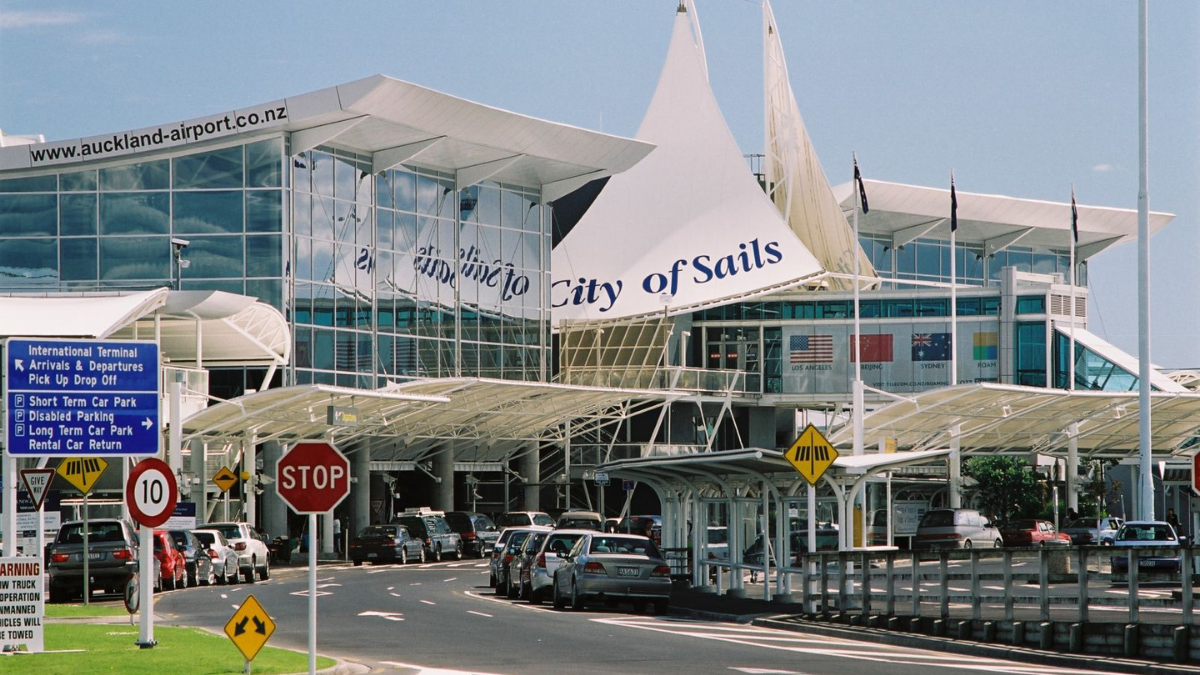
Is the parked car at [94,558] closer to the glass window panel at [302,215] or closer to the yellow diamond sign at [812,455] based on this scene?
the yellow diamond sign at [812,455]

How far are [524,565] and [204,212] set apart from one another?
29.8 meters

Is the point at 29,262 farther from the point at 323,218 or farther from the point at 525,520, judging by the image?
the point at 525,520

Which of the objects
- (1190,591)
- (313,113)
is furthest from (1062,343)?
(1190,591)

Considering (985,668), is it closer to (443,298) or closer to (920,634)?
(920,634)

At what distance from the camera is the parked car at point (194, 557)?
123 ft

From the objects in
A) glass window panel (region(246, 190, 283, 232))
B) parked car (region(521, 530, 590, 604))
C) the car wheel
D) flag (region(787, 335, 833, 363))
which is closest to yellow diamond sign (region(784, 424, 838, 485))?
the car wheel

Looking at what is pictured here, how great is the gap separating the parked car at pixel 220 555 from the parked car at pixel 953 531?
20151 mm

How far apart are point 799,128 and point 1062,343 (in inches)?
617

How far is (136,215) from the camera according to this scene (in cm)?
5791

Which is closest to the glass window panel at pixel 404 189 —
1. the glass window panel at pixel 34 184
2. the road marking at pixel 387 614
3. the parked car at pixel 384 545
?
the glass window panel at pixel 34 184

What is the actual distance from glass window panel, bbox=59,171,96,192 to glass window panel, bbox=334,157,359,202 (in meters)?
8.45

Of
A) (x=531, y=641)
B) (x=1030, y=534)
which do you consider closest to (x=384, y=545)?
(x=1030, y=534)

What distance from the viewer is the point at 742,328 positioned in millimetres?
78062

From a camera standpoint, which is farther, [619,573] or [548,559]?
[548,559]
